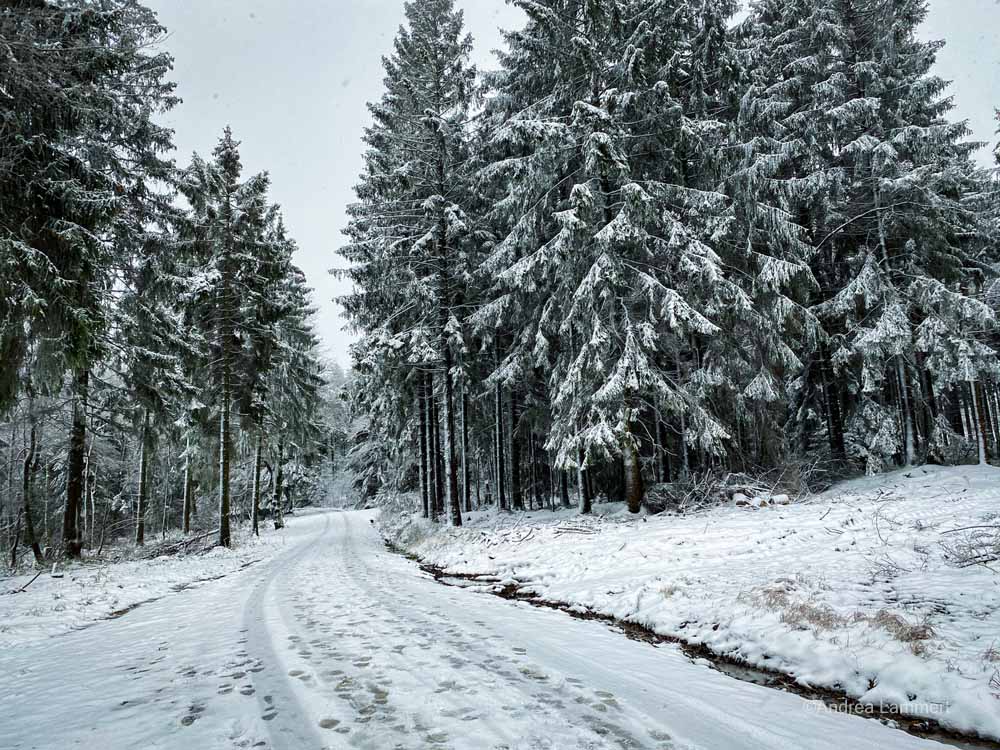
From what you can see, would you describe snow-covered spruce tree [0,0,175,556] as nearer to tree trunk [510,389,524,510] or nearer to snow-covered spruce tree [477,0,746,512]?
snow-covered spruce tree [477,0,746,512]

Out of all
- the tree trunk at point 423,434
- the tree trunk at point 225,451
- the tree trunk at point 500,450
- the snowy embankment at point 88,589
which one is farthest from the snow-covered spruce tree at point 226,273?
the tree trunk at point 500,450

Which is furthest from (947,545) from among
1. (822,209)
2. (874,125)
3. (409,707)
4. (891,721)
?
(874,125)

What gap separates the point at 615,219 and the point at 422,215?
7680 millimetres

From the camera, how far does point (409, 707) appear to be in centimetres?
324

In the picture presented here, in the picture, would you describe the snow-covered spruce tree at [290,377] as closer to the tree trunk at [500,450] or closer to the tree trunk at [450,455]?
the tree trunk at [450,455]

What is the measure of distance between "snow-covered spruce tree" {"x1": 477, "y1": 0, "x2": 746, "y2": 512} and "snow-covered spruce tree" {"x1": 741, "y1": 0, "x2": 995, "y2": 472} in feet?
9.05

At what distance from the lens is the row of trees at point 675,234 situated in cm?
1201

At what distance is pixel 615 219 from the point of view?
1153 cm

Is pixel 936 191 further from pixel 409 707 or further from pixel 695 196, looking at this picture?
pixel 409 707

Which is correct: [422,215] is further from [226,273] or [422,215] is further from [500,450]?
[500,450]

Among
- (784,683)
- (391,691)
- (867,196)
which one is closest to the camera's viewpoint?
(391,691)

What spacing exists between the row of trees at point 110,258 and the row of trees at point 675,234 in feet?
14.5

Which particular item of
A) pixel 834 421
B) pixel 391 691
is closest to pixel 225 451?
pixel 391 691

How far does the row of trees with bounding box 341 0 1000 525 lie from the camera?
39.4ft
